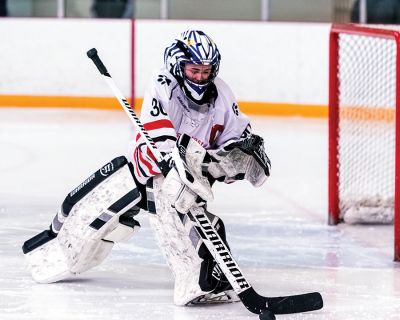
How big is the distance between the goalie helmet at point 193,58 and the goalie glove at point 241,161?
7.6 inches

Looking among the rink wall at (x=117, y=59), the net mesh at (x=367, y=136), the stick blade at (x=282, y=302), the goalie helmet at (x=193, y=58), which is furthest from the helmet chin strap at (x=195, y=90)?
the rink wall at (x=117, y=59)

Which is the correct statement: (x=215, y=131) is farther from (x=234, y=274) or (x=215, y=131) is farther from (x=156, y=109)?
(x=234, y=274)

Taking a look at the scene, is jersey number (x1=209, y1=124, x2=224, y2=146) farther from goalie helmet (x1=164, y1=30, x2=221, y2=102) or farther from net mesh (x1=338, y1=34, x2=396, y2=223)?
net mesh (x1=338, y1=34, x2=396, y2=223)

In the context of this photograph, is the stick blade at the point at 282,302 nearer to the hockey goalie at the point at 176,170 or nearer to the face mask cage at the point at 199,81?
the hockey goalie at the point at 176,170

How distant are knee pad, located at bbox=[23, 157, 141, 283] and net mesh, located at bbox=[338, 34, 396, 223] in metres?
1.54

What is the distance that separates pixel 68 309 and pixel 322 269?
40.9 inches

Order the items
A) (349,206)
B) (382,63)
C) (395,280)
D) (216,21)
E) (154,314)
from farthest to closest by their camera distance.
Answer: (216,21)
(382,63)
(349,206)
(395,280)
(154,314)

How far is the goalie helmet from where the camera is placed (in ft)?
12.7

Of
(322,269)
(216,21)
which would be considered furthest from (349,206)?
(216,21)

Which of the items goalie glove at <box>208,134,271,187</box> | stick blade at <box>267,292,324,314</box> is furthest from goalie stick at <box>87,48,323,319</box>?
goalie glove at <box>208,134,271,187</box>

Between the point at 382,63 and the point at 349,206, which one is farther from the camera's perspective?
the point at 382,63

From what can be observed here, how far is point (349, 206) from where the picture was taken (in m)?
5.43

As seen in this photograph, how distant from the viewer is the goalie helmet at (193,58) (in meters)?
3.87

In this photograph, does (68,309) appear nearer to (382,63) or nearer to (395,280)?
(395,280)
